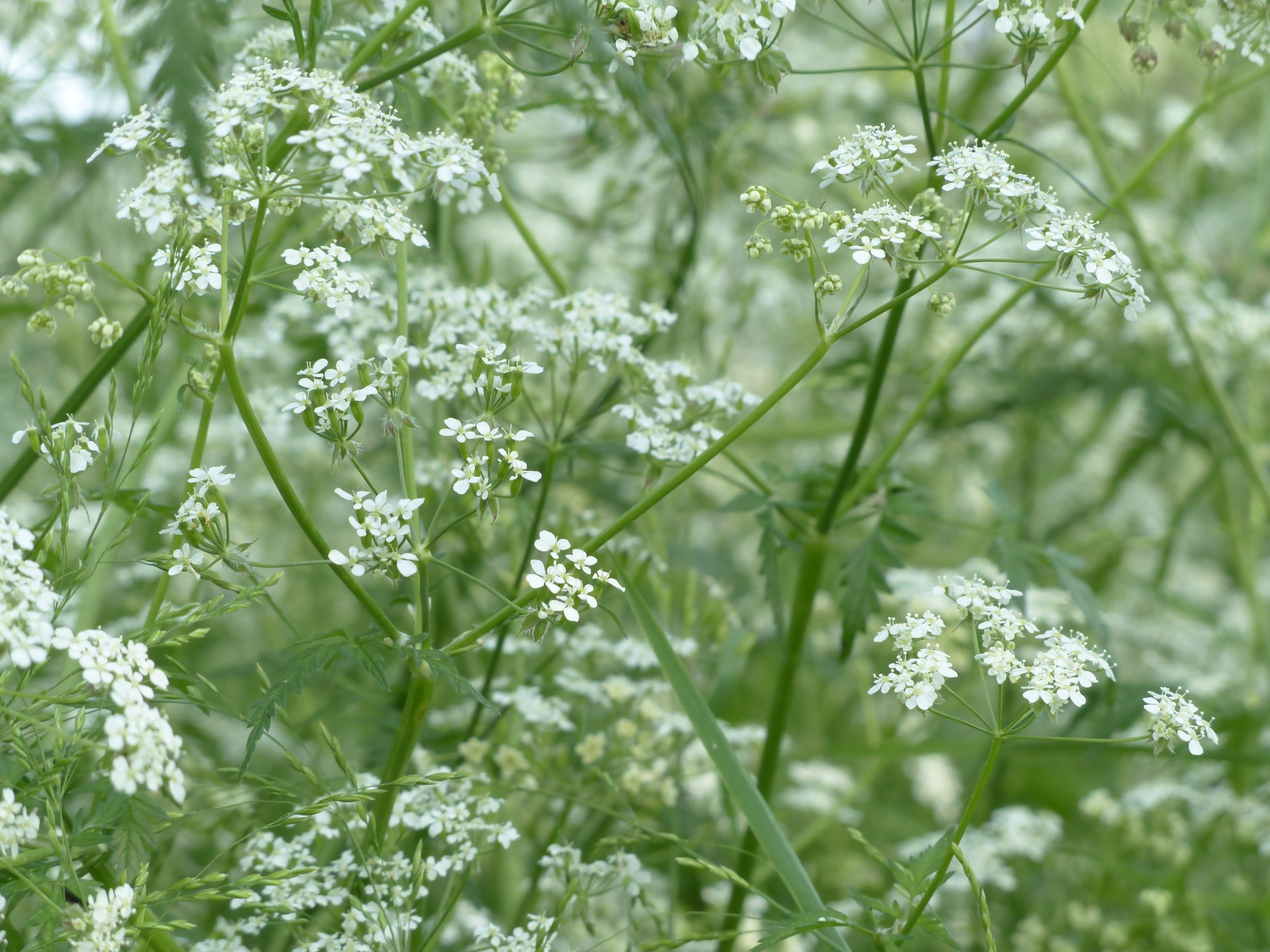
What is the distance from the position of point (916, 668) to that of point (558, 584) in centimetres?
46

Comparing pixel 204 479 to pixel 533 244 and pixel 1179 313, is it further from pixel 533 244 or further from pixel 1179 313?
pixel 1179 313

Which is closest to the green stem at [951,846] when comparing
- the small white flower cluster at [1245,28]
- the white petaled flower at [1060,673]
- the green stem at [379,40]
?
the white petaled flower at [1060,673]

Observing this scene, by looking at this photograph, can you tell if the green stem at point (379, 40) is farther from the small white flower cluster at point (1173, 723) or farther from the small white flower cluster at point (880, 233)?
the small white flower cluster at point (1173, 723)

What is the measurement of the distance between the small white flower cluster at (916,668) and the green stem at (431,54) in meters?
0.91

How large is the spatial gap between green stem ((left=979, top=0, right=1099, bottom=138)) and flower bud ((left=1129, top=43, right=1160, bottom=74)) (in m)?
0.09

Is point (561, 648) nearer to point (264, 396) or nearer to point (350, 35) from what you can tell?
point (264, 396)

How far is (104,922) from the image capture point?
106cm

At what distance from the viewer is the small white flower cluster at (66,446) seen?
4.23ft

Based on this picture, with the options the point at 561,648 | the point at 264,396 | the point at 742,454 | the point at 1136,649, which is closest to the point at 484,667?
the point at 561,648

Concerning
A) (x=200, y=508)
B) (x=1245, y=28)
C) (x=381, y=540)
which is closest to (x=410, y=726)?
(x=381, y=540)

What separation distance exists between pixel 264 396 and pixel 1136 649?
3043 mm

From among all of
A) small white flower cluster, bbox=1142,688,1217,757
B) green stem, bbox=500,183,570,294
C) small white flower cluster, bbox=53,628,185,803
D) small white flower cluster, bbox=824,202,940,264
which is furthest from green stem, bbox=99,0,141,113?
small white flower cluster, bbox=1142,688,1217,757

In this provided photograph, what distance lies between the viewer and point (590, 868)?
157cm

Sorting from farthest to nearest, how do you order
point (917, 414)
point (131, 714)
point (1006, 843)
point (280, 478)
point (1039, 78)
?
point (1006, 843) < point (917, 414) < point (1039, 78) < point (280, 478) < point (131, 714)
